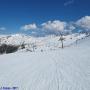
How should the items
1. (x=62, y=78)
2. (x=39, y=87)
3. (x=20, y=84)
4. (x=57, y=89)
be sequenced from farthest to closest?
1. (x=62, y=78)
2. (x=20, y=84)
3. (x=39, y=87)
4. (x=57, y=89)

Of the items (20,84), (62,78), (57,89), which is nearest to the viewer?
(57,89)

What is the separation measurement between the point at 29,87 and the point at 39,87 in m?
0.70

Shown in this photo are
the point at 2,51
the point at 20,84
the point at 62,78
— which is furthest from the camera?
the point at 2,51

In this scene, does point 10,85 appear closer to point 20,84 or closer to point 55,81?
point 20,84

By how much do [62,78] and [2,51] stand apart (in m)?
84.4

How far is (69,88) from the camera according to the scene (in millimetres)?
11539

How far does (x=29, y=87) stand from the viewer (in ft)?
40.3

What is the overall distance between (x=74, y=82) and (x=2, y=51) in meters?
85.9

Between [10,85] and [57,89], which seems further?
[10,85]

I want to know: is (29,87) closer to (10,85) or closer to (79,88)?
(10,85)

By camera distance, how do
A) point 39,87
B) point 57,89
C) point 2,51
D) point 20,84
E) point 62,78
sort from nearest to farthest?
point 57,89 → point 39,87 → point 20,84 → point 62,78 → point 2,51

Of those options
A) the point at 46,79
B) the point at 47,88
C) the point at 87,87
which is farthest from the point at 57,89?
the point at 46,79

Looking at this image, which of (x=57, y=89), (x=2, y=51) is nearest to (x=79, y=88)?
(x=57, y=89)

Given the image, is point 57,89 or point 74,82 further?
point 74,82
